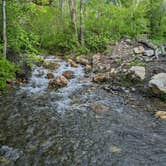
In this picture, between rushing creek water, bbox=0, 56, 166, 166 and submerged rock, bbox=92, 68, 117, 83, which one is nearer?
rushing creek water, bbox=0, 56, 166, 166

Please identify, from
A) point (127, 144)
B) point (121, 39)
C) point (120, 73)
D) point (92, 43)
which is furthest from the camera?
point (121, 39)

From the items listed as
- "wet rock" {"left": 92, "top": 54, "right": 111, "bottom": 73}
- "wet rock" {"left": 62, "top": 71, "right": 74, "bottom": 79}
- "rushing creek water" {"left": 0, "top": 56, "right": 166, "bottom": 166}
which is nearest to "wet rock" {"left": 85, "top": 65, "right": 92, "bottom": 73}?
"wet rock" {"left": 92, "top": 54, "right": 111, "bottom": 73}

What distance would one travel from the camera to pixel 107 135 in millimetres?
8008

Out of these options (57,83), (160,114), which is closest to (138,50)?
(57,83)

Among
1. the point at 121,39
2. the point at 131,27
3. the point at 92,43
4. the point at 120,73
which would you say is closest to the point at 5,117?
the point at 120,73

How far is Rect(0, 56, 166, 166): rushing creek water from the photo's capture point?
6.78m

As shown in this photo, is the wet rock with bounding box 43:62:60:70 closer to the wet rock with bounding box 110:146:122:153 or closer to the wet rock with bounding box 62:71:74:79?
the wet rock with bounding box 62:71:74:79

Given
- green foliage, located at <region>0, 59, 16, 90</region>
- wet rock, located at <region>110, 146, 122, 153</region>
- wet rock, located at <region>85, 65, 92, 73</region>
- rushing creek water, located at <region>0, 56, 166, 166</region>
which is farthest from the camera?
wet rock, located at <region>85, 65, 92, 73</region>

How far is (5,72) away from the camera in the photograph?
12070mm

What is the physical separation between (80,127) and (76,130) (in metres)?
0.24

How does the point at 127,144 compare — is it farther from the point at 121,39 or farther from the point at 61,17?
the point at 61,17

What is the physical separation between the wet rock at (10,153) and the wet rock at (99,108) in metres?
3.50

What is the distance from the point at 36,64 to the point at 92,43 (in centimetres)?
525

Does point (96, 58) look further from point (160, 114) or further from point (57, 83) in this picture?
point (160, 114)
